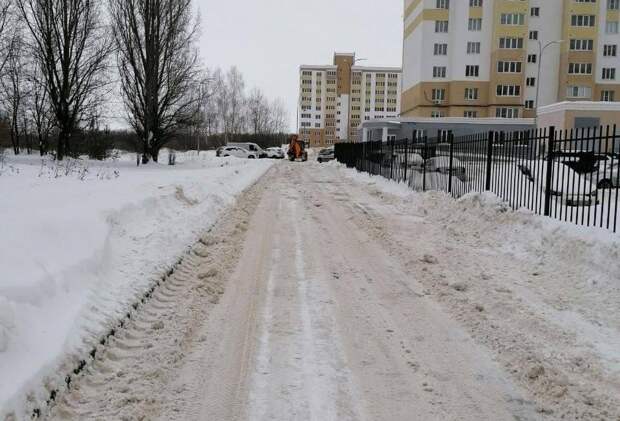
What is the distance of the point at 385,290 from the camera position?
6305mm

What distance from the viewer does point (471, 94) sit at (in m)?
69.6

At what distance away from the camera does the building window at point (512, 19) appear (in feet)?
221

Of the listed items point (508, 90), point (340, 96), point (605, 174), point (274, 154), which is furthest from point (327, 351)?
point (340, 96)

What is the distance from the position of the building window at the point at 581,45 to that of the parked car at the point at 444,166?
2422 inches

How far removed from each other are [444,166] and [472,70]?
57.9m

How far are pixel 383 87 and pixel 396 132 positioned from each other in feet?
254

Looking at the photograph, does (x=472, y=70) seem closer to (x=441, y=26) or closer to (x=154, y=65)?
(x=441, y=26)

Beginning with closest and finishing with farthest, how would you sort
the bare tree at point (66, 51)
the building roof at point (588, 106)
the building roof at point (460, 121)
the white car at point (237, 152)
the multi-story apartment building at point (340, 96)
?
the bare tree at point (66, 51)
the building roof at point (588, 106)
the white car at point (237, 152)
the building roof at point (460, 121)
the multi-story apartment building at point (340, 96)

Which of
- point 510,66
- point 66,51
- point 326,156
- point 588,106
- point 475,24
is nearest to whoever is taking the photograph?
point 66,51

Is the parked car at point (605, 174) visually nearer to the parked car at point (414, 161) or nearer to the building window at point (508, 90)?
the parked car at point (414, 161)

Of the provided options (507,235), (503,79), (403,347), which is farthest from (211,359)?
(503,79)

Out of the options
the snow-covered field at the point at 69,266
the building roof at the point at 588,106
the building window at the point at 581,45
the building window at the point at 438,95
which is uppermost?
the building window at the point at 581,45

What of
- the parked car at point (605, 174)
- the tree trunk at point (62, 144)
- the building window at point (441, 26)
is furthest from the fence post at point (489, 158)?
the building window at point (441, 26)

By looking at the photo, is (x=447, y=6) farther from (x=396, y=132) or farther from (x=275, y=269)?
(x=275, y=269)
